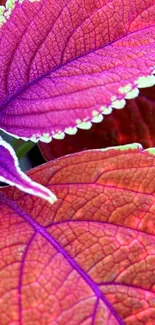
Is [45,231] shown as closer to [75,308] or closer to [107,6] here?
[75,308]

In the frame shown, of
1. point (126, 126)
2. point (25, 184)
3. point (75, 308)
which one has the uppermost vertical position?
point (126, 126)

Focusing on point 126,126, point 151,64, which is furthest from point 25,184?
point 126,126

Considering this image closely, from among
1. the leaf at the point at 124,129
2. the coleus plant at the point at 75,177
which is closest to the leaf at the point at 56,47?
the coleus plant at the point at 75,177

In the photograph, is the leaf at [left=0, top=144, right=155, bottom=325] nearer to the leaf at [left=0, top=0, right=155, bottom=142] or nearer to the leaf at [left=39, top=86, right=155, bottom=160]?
the leaf at [left=0, top=0, right=155, bottom=142]

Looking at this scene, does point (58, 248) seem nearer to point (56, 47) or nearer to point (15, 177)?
point (15, 177)

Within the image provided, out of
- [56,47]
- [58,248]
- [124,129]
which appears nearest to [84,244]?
[58,248]

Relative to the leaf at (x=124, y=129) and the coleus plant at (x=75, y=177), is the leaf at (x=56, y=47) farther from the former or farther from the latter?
the leaf at (x=124, y=129)

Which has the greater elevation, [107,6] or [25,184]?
[107,6]
